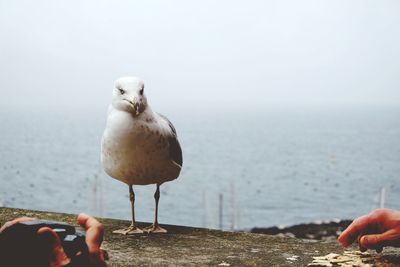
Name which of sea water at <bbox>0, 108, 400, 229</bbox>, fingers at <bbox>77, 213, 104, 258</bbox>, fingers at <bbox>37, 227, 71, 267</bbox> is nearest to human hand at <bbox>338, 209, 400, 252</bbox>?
fingers at <bbox>77, 213, 104, 258</bbox>

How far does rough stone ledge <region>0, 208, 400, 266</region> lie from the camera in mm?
1685

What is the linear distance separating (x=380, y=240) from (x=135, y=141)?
0.91 meters

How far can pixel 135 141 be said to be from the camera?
201 centimetres

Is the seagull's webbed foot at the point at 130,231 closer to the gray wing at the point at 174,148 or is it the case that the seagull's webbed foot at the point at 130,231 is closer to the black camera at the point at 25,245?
the gray wing at the point at 174,148

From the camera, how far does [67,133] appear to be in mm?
25453

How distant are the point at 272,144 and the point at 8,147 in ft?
72.2

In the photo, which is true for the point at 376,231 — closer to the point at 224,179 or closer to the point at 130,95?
the point at 130,95

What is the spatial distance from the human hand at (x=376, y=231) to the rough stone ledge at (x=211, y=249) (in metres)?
0.10

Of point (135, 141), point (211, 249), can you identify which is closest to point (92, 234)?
point (211, 249)

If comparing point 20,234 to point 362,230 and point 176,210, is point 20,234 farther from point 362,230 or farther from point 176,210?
point 176,210

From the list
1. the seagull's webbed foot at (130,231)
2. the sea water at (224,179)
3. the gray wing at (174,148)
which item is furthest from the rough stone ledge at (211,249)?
the sea water at (224,179)

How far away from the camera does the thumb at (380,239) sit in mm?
1549

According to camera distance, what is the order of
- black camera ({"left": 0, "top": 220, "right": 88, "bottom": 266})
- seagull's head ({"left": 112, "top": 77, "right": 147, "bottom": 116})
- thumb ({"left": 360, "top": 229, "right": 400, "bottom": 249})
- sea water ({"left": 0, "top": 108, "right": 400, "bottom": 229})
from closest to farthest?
black camera ({"left": 0, "top": 220, "right": 88, "bottom": 266}) < thumb ({"left": 360, "top": 229, "right": 400, "bottom": 249}) < seagull's head ({"left": 112, "top": 77, "right": 147, "bottom": 116}) < sea water ({"left": 0, "top": 108, "right": 400, "bottom": 229})

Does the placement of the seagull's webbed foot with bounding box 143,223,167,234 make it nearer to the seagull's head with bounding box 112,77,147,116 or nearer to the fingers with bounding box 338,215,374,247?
the seagull's head with bounding box 112,77,147,116
